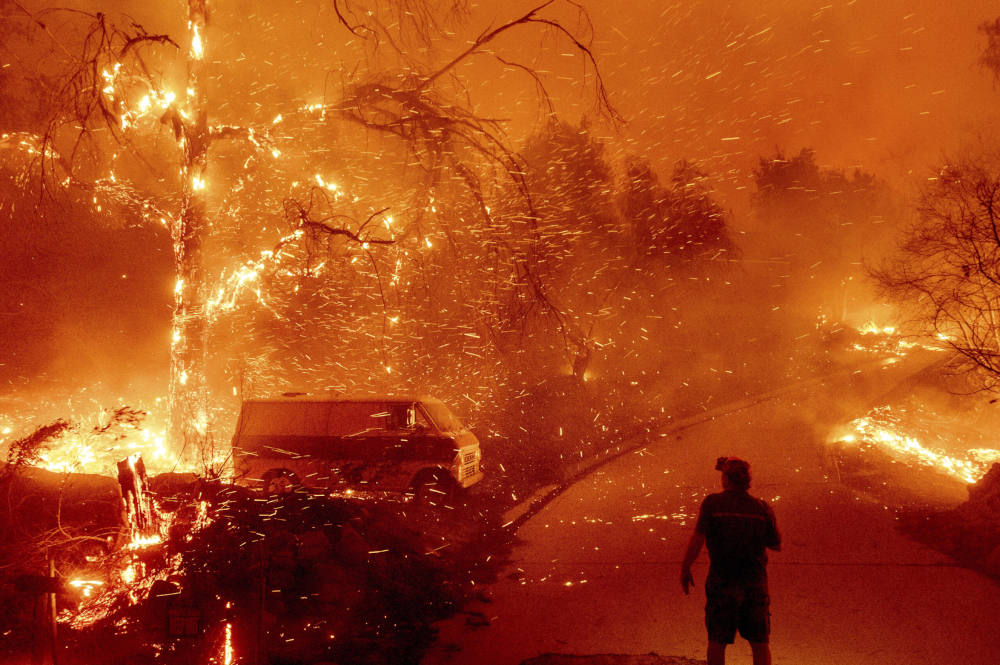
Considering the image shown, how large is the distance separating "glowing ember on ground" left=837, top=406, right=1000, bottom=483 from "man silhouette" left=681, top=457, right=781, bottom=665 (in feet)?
36.1

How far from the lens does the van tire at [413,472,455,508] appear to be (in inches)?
408

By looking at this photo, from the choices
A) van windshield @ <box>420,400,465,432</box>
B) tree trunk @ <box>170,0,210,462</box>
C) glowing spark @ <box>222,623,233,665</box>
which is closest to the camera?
glowing spark @ <box>222,623,233,665</box>

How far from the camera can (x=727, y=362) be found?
30.6m

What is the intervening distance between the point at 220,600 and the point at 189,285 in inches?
284

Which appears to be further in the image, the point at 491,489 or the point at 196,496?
the point at 491,489

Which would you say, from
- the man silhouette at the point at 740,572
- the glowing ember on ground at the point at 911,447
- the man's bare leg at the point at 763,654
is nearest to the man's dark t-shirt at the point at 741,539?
the man silhouette at the point at 740,572

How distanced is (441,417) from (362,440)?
147 cm

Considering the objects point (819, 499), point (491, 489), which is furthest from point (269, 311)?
point (819, 499)

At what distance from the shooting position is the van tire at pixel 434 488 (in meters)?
10.4

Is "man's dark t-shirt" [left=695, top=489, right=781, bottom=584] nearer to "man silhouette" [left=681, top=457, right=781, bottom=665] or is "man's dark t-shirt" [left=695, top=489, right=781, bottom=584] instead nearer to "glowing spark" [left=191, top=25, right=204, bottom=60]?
"man silhouette" [left=681, top=457, right=781, bottom=665]

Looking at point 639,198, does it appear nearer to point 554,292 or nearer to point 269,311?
point 554,292

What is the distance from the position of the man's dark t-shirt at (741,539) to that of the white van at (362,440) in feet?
21.9

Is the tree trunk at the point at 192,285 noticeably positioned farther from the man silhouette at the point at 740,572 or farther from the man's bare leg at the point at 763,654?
the man's bare leg at the point at 763,654

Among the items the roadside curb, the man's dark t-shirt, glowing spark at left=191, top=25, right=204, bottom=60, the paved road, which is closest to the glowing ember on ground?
the paved road
